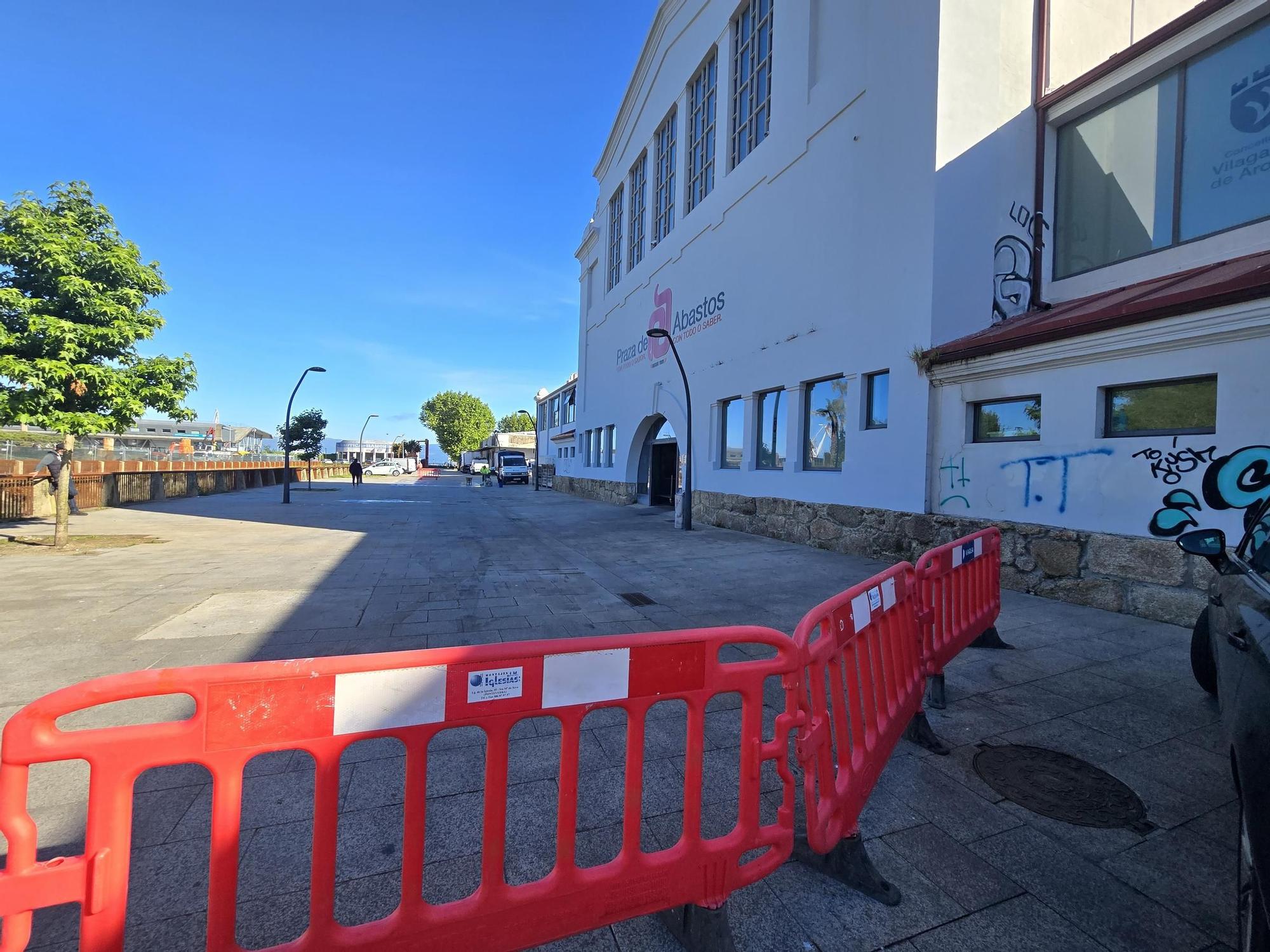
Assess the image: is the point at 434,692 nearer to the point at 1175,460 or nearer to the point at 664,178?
the point at 1175,460

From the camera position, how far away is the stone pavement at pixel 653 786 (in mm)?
2145

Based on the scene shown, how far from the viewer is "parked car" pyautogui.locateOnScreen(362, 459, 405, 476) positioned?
62572 millimetres

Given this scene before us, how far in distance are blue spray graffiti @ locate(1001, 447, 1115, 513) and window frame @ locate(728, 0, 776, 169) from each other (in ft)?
34.5

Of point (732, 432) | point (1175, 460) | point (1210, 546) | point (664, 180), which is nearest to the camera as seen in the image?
point (1210, 546)

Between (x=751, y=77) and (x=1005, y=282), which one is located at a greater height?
(x=751, y=77)

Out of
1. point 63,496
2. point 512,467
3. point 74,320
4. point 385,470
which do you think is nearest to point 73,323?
point 74,320

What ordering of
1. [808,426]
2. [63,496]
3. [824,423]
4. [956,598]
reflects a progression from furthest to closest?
1. [808,426]
2. [824,423]
3. [63,496]
4. [956,598]

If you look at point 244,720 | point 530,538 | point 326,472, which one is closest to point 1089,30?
point 530,538

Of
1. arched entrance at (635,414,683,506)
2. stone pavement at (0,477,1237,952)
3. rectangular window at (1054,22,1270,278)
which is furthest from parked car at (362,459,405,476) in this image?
rectangular window at (1054,22,1270,278)

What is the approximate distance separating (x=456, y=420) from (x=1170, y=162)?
310ft

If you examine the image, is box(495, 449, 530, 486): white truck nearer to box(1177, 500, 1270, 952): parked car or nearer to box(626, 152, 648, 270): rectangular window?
box(626, 152, 648, 270): rectangular window

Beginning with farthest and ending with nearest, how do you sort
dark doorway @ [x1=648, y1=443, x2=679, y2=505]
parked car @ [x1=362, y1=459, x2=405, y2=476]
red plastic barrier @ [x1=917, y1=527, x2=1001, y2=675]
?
1. parked car @ [x1=362, y1=459, x2=405, y2=476]
2. dark doorway @ [x1=648, y1=443, x2=679, y2=505]
3. red plastic barrier @ [x1=917, y1=527, x2=1001, y2=675]

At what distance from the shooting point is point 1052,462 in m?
7.52

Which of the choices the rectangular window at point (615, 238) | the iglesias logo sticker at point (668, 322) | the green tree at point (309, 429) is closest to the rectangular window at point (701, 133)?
the iglesias logo sticker at point (668, 322)
